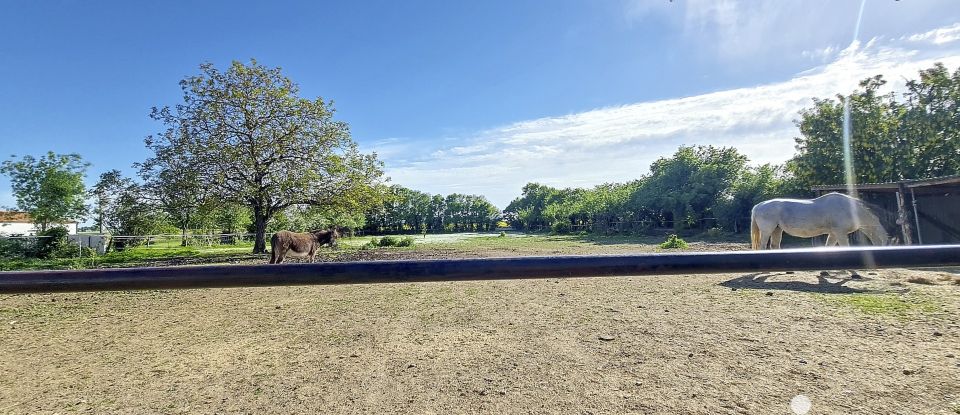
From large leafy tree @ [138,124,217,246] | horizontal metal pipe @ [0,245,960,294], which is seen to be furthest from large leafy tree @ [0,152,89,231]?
horizontal metal pipe @ [0,245,960,294]

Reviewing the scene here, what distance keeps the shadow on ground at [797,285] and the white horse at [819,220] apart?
4.93ft

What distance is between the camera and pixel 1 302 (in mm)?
8594

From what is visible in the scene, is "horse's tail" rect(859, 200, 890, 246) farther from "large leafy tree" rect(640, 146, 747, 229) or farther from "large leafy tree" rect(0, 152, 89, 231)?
"large leafy tree" rect(0, 152, 89, 231)

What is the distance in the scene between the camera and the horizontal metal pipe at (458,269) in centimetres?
125

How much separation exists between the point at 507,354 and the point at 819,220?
9940mm

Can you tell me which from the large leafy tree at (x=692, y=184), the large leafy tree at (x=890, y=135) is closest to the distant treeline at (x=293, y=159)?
the large leafy tree at (x=890, y=135)

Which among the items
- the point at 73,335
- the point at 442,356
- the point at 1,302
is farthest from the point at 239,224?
the point at 442,356

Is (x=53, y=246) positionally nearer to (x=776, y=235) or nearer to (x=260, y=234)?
(x=260, y=234)

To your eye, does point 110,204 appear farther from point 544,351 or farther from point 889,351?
point 889,351

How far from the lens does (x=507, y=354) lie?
4.63 meters

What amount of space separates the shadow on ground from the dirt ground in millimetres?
109

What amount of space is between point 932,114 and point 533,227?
64.4 m

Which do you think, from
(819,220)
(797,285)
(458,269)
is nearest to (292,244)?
(797,285)

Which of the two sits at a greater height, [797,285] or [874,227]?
[874,227]
